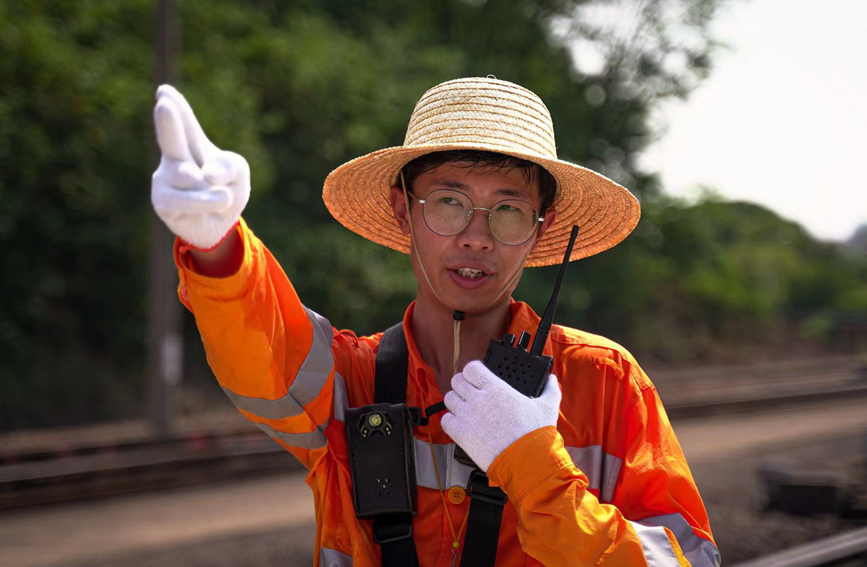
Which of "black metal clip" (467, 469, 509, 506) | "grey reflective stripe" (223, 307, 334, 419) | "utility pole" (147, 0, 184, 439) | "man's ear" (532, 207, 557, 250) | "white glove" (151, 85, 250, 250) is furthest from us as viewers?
"utility pole" (147, 0, 184, 439)

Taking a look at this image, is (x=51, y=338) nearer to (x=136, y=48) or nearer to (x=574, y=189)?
(x=136, y=48)

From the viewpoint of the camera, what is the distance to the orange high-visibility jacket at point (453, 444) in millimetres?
1845

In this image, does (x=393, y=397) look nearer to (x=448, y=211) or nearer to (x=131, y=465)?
(x=448, y=211)

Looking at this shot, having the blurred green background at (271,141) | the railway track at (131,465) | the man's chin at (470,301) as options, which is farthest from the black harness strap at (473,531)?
the blurred green background at (271,141)

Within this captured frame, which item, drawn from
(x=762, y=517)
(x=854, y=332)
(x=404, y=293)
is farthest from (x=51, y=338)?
(x=854, y=332)

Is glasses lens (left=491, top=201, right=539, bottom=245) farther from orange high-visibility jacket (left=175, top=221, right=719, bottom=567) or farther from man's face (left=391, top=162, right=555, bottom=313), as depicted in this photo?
orange high-visibility jacket (left=175, top=221, right=719, bottom=567)

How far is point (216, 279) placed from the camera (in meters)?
1.72

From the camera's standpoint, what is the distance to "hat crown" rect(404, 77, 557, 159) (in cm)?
Result: 225

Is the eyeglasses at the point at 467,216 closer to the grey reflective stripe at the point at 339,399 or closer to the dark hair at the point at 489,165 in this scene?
the dark hair at the point at 489,165

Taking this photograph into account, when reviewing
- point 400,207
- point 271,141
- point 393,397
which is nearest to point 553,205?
point 400,207

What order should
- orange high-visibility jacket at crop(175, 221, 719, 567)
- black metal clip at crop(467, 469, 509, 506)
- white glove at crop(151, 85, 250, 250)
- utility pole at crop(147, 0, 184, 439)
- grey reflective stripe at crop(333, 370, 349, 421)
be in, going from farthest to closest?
utility pole at crop(147, 0, 184, 439) < grey reflective stripe at crop(333, 370, 349, 421) < black metal clip at crop(467, 469, 509, 506) < orange high-visibility jacket at crop(175, 221, 719, 567) < white glove at crop(151, 85, 250, 250)

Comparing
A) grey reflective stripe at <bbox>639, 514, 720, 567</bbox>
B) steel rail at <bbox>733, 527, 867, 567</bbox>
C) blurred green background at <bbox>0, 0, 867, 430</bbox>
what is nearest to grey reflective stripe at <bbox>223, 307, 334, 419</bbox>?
grey reflective stripe at <bbox>639, 514, 720, 567</bbox>

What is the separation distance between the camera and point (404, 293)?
15.5 meters

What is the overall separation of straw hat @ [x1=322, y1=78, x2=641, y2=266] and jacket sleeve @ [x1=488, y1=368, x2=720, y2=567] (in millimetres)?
797
